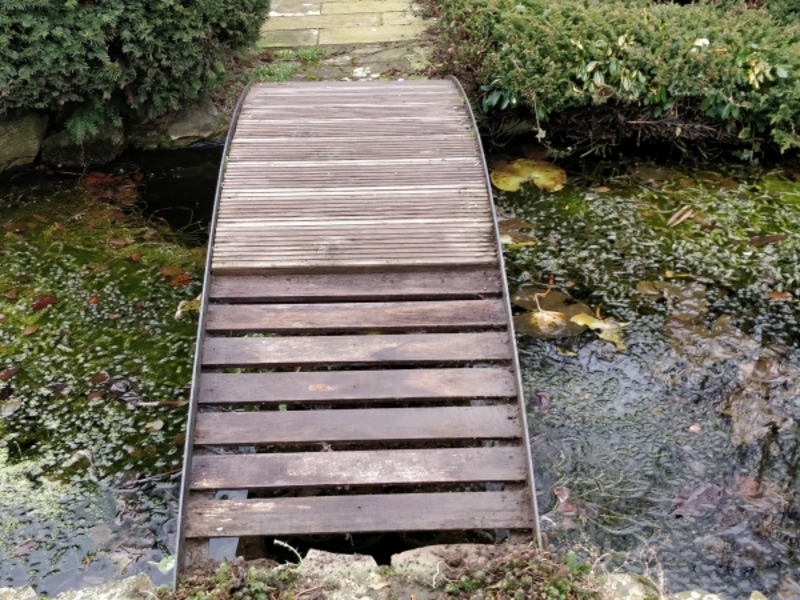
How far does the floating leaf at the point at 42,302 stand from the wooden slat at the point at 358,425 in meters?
2.31

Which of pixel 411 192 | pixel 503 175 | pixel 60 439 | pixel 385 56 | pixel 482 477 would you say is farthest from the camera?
pixel 385 56

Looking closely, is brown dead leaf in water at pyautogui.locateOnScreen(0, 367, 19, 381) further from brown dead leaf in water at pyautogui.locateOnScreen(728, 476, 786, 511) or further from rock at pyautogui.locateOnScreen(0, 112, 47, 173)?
brown dead leaf in water at pyautogui.locateOnScreen(728, 476, 786, 511)

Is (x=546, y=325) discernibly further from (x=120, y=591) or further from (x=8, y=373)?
(x=8, y=373)

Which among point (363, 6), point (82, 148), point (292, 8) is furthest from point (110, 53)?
point (363, 6)

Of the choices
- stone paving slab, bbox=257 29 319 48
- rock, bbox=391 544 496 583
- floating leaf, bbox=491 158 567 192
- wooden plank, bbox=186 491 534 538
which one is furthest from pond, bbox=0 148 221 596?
floating leaf, bbox=491 158 567 192

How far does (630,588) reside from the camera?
3.21m

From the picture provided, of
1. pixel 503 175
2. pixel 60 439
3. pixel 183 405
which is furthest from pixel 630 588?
pixel 503 175

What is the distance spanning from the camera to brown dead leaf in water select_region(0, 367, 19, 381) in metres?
4.92

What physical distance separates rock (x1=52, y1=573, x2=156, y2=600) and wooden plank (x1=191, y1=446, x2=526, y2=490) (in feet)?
1.79

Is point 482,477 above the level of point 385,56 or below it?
below

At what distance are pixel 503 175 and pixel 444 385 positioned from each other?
3.38 metres

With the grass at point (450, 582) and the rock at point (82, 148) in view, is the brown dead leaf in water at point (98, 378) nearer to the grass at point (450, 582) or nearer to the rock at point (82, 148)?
the grass at point (450, 582)

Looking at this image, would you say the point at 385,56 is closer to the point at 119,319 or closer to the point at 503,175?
the point at 503,175

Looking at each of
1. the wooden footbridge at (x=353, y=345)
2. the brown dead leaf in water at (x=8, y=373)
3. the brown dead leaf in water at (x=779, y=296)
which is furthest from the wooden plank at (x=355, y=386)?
the brown dead leaf in water at (x=779, y=296)
